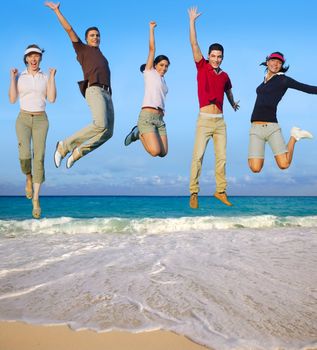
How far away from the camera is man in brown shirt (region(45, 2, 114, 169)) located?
16.6 feet

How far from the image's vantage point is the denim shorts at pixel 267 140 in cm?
562

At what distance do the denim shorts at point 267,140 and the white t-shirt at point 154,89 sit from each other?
1331 mm

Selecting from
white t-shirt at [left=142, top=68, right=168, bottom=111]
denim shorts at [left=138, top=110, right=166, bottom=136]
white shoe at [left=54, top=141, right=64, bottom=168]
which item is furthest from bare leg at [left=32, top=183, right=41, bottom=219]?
white t-shirt at [left=142, top=68, right=168, bottom=111]

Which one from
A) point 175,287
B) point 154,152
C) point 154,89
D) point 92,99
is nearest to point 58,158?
point 92,99

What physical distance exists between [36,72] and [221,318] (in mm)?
3870

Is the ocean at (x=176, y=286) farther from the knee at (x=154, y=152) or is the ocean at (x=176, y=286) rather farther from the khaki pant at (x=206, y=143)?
the knee at (x=154, y=152)

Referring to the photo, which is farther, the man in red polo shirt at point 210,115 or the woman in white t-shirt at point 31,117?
the woman in white t-shirt at point 31,117

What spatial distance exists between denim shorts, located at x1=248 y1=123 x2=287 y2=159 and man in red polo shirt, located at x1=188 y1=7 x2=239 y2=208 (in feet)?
1.60

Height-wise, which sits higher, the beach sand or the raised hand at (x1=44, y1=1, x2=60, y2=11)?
the raised hand at (x1=44, y1=1, x2=60, y2=11)

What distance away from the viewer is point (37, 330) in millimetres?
4465

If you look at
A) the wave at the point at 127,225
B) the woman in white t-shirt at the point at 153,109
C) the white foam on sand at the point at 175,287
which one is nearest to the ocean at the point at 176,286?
the white foam on sand at the point at 175,287

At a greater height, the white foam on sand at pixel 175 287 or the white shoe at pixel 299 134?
the white shoe at pixel 299 134

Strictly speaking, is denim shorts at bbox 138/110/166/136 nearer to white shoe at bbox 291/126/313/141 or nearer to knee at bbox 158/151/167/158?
knee at bbox 158/151/167/158

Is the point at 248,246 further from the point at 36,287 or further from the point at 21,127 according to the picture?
the point at 21,127
